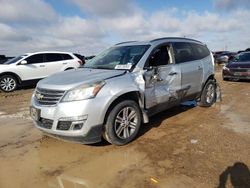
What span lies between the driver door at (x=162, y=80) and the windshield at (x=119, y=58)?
0.90ft

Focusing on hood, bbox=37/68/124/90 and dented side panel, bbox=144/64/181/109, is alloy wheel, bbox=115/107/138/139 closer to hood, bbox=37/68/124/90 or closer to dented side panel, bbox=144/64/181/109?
dented side panel, bbox=144/64/181/109

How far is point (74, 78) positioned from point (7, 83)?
874 centimetres

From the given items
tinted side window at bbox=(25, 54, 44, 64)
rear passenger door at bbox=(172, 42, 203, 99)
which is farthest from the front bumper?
tinted side window at bbox=(25, 54, 44, 64)

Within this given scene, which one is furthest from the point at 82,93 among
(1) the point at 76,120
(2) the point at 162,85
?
(2) the point at 162,85

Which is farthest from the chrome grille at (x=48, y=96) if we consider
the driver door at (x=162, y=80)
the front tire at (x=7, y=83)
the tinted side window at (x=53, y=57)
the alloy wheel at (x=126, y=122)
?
the tinted side window at (x=53, y=57)

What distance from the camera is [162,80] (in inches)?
230

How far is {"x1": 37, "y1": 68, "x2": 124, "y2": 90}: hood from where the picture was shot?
15.2 ft

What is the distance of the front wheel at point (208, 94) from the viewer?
7.68 meters

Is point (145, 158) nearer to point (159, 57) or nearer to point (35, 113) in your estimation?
point (35, 113)

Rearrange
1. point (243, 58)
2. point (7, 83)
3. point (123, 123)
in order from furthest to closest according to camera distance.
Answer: point (243, 58) → point (7, 83) → point (123, 123)

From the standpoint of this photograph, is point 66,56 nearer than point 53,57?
No

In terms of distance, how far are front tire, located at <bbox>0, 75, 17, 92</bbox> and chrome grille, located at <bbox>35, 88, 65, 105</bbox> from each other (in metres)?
8.35

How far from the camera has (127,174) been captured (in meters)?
3.99

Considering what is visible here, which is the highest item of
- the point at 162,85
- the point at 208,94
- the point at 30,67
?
the point at 30,67
